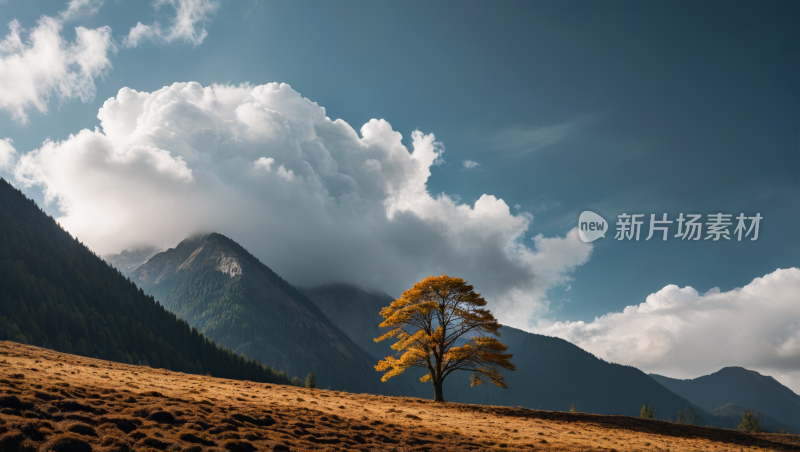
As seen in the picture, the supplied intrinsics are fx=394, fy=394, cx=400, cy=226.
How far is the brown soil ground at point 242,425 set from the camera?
15680 millimetres

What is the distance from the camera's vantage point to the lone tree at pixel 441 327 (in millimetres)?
42625

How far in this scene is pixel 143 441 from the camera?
15695 millimetres

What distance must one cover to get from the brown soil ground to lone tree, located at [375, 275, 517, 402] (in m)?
7.93

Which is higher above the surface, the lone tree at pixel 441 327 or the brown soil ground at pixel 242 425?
the lone tree at pixel 441 327

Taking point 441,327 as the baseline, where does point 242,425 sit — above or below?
below

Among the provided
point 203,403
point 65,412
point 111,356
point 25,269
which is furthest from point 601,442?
point 25,269

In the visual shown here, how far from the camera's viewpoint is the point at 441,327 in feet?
147

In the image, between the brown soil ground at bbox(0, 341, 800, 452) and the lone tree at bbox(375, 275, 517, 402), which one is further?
the lone tree at bbox(375, 275, 517, 402)

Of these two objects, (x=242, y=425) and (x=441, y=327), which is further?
(x=441, y=327)

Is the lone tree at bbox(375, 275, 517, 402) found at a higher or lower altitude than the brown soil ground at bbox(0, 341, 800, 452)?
higher

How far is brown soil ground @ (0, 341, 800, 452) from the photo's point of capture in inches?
617

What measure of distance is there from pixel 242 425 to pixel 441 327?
90.7 ft

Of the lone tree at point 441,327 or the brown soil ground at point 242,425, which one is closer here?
the brown soil ground at point 242,425

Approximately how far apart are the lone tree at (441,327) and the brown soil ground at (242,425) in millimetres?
7932
